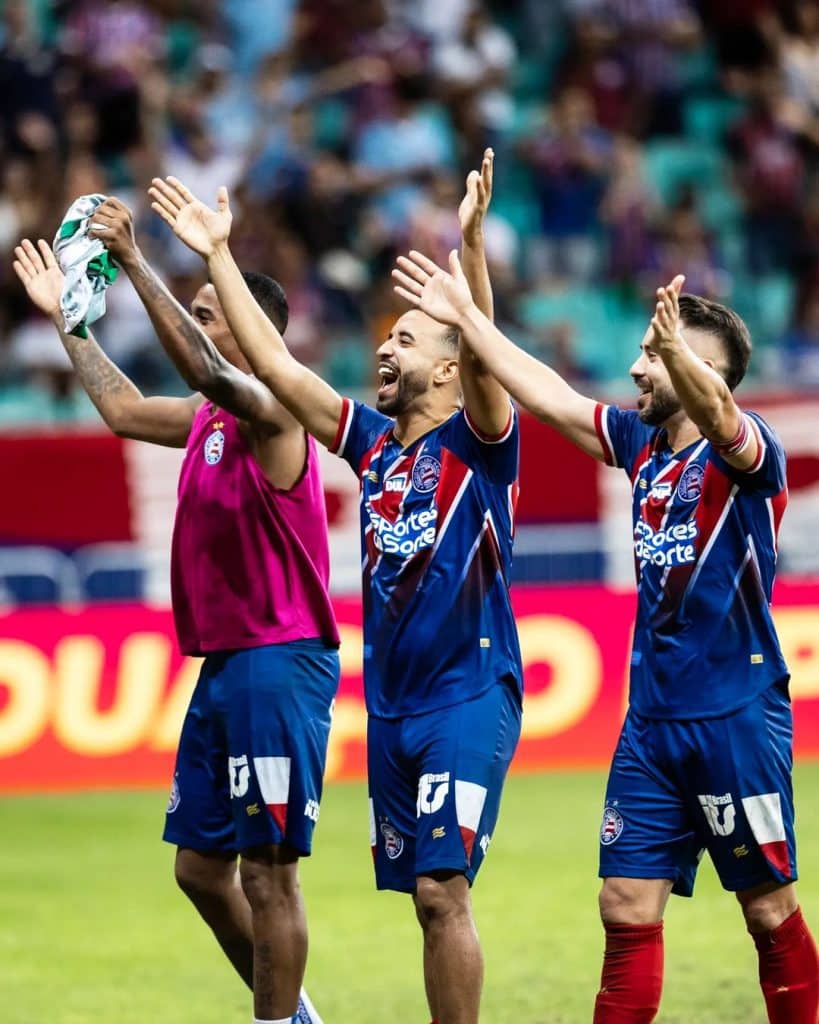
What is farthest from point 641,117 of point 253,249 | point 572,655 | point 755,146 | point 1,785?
point 1,785

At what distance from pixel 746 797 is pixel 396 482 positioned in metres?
1.53

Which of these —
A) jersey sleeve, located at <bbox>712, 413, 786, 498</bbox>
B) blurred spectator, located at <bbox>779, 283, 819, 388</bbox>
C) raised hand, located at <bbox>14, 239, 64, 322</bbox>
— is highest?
blurred spectator, located at <bbox>779, 283, 819, 388</bbox>

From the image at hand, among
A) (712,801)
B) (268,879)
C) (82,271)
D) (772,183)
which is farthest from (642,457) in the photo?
(772,183)

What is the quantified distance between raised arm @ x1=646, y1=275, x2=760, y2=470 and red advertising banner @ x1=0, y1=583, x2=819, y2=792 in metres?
6.76

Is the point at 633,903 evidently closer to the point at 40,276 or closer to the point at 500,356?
the point at 500,356

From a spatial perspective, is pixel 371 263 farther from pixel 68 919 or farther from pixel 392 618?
pixel 392 618

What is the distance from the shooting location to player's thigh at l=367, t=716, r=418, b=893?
6.35 metres

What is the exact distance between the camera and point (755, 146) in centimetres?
1833

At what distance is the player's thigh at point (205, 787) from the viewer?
22.1 feet

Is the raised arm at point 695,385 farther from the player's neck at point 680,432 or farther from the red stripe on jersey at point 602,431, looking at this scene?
the red stripe on jersey at point 602,431

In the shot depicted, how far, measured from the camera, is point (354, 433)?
6.71 meters

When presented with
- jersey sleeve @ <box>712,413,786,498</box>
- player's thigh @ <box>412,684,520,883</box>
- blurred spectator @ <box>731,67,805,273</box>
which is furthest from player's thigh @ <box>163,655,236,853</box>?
blurred spectator @ <box>731,67,805,273</box>

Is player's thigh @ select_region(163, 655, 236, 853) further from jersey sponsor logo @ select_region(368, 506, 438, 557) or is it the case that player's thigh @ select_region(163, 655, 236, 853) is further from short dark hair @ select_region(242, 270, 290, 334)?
short dark hair @ select_region(242, 270, 290, 334)

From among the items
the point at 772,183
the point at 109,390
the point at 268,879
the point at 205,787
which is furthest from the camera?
the point at 772,183
